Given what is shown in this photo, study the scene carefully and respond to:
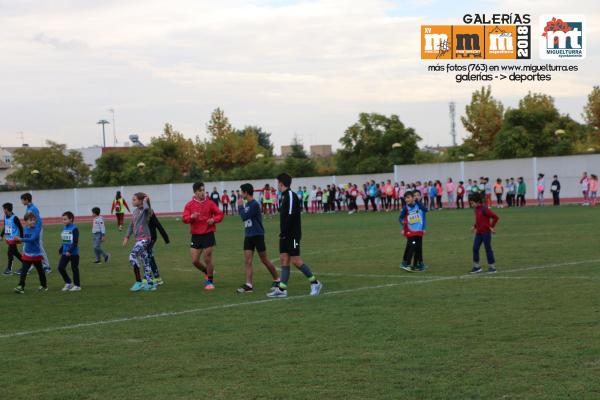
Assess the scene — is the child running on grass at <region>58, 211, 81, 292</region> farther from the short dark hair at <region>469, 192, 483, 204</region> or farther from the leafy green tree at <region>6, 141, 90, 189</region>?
the leafy green tree at <region>6, 141, 90, 189</region>

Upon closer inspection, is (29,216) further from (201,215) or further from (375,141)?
(375,141)

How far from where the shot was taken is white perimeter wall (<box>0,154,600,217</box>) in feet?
158

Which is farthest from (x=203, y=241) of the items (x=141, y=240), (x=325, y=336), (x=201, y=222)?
(x=325, y=336)

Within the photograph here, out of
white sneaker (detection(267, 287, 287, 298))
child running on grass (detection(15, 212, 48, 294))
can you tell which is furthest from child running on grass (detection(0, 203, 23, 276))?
white sneaker (detection(267, 287, 287, 298))

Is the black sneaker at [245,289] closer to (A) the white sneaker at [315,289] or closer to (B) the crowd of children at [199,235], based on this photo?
(B) the crowd of children at [199,235]

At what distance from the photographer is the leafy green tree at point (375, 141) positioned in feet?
232

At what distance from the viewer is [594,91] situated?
73688mm

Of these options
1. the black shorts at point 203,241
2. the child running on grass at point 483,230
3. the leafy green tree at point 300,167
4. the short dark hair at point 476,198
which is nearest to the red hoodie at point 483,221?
the child running on grass at point 483,230

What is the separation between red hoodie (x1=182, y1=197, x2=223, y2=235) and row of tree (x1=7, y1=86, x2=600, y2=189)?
141 ft

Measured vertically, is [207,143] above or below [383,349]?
above

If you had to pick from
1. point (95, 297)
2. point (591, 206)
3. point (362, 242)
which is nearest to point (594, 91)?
point (591, 206)

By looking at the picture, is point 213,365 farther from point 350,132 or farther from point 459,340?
point 350,132

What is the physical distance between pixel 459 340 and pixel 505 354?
85 centimetres

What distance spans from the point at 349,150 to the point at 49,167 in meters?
31.7
